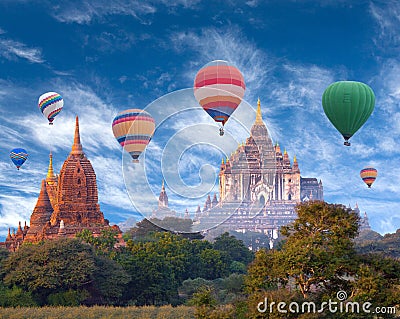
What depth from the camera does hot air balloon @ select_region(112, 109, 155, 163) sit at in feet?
196

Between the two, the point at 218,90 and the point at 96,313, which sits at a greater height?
the point at 218,90

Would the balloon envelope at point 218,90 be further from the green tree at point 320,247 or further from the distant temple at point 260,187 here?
the distant temple at point 260,187

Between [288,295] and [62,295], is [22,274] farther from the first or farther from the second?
[288,295]

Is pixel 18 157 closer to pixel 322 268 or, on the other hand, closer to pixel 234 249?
pixel 234 249

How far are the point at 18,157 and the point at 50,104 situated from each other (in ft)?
32.8

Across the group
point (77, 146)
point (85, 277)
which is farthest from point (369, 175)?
point (85, 277)

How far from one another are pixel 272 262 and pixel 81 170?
5814cm

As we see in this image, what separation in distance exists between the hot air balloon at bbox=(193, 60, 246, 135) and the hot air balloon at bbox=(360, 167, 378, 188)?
211 feet

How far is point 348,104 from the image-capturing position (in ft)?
159

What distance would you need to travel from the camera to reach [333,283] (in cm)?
2222

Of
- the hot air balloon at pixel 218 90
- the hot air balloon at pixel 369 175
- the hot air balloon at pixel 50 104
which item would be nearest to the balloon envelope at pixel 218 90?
Answer: the hot air balloon at pixel 218 90

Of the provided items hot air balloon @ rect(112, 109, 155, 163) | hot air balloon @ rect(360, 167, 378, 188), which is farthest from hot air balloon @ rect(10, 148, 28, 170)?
hot air balloon @ rect(360, 167, 378, 188)

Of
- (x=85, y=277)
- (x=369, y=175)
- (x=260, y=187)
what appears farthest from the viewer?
(x=260, y=187)

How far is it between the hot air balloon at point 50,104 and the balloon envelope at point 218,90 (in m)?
31.3
